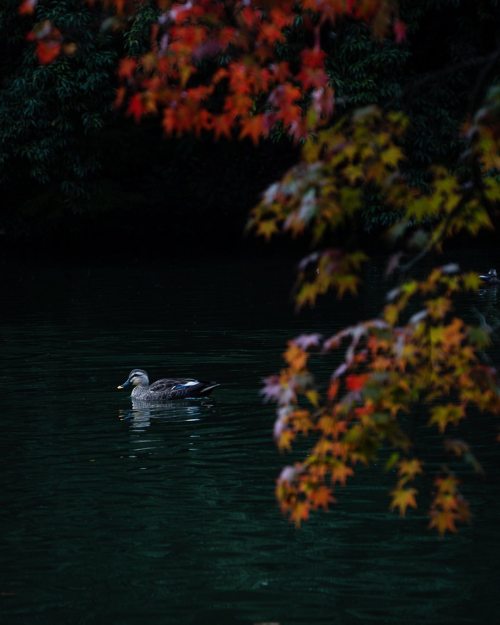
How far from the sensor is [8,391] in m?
18.6

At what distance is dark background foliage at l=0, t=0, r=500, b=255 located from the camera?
37.8 metres

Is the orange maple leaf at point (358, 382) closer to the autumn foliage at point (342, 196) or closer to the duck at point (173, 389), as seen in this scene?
the autumn foliage at point (342, 196)

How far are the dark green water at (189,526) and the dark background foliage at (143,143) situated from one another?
54.8 ft

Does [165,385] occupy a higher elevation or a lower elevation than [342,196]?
lower

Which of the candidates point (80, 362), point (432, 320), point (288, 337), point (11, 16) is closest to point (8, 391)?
point (80, 362)

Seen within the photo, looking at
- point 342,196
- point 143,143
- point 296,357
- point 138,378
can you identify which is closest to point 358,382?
point 296,357

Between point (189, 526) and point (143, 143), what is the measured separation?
3770 cm

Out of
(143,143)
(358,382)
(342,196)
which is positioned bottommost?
(358,382)

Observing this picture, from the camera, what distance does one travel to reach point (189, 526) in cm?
1118

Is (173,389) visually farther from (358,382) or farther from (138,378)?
(358,382)

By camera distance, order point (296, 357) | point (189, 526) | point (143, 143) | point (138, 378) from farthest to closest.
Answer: point (143, 143), point (138, 378), point (189, 526), point (296, 357)

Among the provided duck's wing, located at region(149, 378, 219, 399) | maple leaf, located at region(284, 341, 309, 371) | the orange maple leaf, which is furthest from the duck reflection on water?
the orange maple leaf

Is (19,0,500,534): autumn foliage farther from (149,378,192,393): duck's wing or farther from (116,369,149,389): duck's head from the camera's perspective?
(116,369,149,389): duck's head

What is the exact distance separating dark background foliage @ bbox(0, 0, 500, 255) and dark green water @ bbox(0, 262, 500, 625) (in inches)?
658
